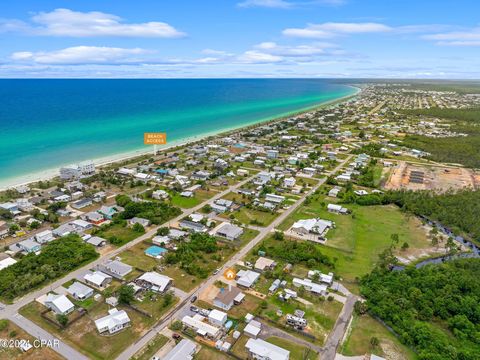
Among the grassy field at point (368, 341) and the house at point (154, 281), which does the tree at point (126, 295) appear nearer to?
the house at point (154, 281)

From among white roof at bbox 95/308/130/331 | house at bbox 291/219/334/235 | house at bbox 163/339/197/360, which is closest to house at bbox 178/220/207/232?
house at bbox 291/219/334/235

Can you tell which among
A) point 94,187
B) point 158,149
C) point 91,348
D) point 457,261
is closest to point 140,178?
point 94,187

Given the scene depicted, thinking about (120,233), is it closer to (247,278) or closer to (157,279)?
(157,279)

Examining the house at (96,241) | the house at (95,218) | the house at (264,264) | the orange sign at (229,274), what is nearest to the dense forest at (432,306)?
the house at (264,264)

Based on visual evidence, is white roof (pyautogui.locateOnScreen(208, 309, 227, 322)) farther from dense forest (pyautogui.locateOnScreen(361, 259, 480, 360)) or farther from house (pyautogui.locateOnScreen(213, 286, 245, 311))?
dense forest (pyautogui.locateOnScreen(361, 259, 480, 360))

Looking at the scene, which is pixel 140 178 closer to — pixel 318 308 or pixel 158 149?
pixel 158 149
